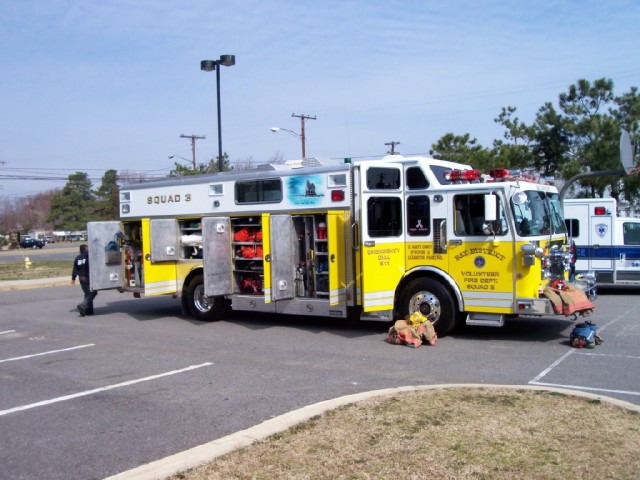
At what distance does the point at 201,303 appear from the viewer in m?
13.4

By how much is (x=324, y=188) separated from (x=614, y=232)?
29.5ft

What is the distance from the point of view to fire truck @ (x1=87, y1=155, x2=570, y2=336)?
10000 millimetres

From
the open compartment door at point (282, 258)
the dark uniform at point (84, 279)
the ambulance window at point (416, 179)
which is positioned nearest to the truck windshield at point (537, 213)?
the ambulance window at point (416, 179)

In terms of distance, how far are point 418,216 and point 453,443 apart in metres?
5.93

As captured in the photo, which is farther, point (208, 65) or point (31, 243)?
point (31, 243)

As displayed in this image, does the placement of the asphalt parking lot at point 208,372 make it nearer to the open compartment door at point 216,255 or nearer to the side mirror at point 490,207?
the open compartment door at point 216,255

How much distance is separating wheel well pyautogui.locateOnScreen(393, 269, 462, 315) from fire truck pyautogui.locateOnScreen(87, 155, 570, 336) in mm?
18

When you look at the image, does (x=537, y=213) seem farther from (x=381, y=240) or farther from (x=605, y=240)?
(x=605, y=240)

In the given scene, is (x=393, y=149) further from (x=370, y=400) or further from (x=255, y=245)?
(x=370, y=400)

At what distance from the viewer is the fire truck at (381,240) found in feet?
32.8

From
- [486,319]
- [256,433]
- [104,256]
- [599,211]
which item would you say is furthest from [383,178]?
[599,211]

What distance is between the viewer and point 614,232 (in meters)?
16.3

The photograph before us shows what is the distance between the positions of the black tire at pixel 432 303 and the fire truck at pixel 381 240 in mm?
17

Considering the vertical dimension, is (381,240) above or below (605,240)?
above
